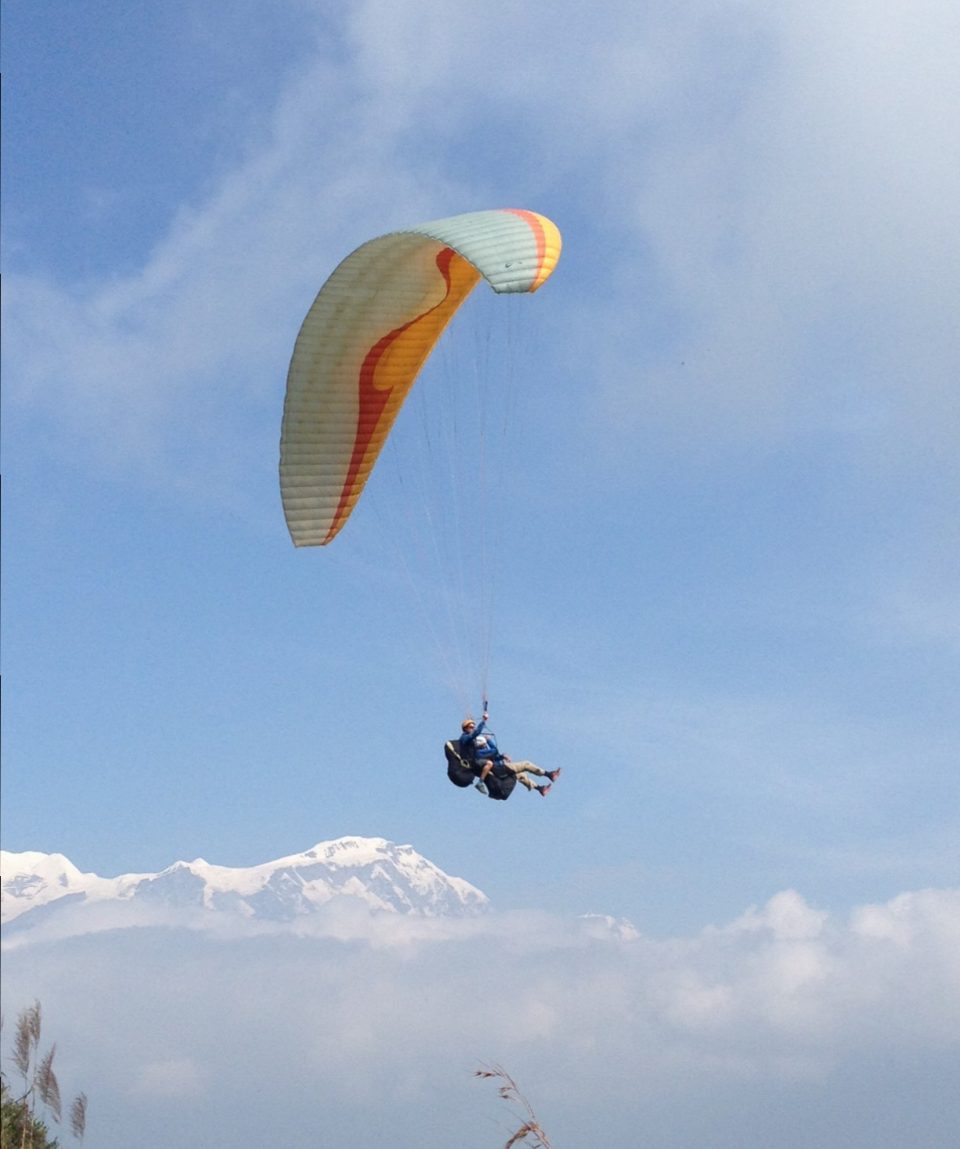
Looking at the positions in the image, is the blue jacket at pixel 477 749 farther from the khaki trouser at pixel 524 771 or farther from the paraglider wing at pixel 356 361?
the paraglider wing at pixel 356 361

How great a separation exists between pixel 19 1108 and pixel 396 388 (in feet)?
89.7

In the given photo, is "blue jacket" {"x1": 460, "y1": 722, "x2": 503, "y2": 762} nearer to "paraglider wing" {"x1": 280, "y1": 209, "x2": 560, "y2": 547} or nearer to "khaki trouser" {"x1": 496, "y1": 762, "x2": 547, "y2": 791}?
"khaki trouser" {"x1": 496, "y1": 762, "x2": 547, "y2": 791}

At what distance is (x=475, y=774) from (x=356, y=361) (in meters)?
6.97

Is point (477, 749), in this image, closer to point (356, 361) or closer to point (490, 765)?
point (490, 765)

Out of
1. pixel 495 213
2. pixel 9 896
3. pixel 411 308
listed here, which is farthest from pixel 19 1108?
pixel 495 213

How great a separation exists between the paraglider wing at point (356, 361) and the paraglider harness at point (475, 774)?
186 inches

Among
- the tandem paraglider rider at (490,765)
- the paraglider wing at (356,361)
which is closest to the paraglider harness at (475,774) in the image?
the tandem paraglider rider at (490,765)

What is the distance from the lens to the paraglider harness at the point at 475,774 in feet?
74.6

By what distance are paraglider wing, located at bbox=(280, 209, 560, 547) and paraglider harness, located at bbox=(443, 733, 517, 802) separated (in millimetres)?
4718

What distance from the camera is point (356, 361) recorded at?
949 inches

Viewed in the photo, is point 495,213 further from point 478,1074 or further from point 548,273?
point 478,1074

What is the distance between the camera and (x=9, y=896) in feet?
63.4

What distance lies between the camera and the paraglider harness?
74.6ft

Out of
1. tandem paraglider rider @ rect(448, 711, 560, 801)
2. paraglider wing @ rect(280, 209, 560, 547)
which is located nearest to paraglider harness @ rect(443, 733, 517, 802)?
tandem paraglider rider @ rect(448, 711, 560, 801)
